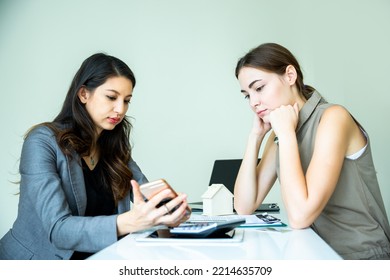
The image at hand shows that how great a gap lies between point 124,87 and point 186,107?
1203 mm

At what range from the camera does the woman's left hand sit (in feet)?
3.50

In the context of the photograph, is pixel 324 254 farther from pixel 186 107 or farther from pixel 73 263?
pixel 186 107

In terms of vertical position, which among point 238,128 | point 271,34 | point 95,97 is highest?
point 271,34

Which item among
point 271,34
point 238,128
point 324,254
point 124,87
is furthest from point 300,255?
point 271,34

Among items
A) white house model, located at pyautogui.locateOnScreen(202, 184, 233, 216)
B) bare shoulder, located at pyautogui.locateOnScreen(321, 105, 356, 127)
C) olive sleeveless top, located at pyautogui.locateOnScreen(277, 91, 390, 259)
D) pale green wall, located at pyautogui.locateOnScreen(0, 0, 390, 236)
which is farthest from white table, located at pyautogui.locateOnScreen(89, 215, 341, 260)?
pale green wall, located at pyautogui.locateOnScreen(0, 0, 390, 236)

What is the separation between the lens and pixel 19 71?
2.48 m

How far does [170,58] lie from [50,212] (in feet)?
5.81

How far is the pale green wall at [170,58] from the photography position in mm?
2428

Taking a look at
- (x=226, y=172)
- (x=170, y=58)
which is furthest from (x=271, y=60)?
(x=170, y=58)

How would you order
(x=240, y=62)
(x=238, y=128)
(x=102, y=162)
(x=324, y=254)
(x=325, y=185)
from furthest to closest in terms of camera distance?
(x=238, y=128) → (x=102, y=162) → (x=240, y=62) → (x=325, y=185) → (x=324, y=254)

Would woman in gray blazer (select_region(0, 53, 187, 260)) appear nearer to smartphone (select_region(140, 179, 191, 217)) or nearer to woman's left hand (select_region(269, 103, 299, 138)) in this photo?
smartphone (select_region(140, 179, 191, 217))

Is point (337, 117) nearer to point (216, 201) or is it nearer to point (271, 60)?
point (271, 60)

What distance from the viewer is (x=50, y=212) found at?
0.99m

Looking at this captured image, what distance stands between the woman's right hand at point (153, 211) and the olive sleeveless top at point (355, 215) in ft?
1.51
